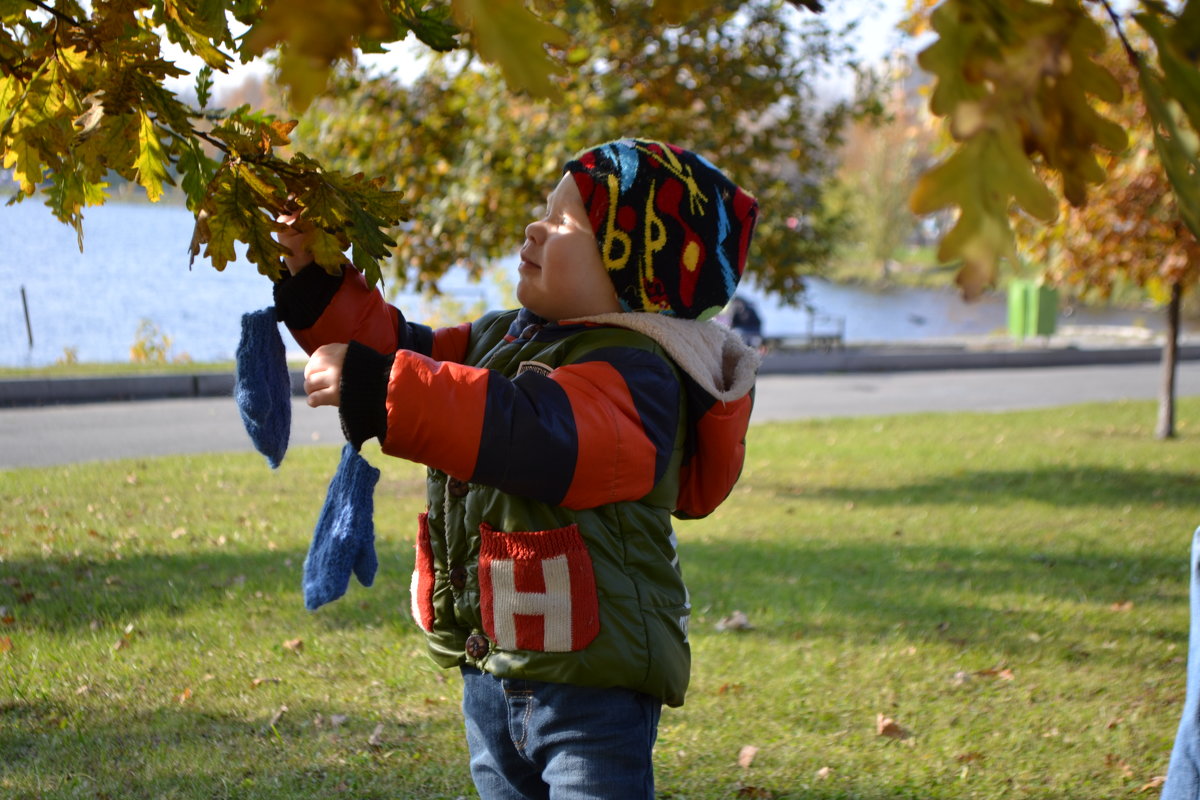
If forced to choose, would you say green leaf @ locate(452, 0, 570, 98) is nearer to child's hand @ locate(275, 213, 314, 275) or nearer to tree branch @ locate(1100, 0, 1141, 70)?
tree branch @ locate(1100, 0, 1141, 70)

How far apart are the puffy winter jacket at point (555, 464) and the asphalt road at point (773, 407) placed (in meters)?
6.55

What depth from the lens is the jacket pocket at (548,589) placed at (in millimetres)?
1951

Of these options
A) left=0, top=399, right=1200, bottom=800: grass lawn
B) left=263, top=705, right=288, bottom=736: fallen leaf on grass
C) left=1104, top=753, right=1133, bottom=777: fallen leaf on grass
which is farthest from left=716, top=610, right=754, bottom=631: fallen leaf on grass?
left=263, top=705, right=288, bottom=736: fallen leaf on grass

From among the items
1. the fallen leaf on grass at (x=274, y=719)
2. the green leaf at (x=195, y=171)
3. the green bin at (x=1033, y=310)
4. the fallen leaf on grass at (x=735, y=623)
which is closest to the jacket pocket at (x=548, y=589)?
the green leaf at (x=195, y=171)

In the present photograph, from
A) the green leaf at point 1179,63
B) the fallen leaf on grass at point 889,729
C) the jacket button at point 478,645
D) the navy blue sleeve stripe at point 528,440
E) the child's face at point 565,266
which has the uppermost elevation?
the green leaf at point 1179,63

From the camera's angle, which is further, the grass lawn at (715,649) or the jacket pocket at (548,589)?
the grass lawn at (715,649)

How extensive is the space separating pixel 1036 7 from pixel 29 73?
6.26ft

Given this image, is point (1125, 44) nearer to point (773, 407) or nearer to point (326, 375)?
point (326, 375)

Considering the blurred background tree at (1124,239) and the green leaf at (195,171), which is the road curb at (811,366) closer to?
the blurred background tree at (1124,239)

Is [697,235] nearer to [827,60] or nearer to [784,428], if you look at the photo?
[827,60]

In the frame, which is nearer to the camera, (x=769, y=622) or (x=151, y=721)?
(x=151, y=721)

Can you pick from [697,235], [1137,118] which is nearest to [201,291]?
[1137,118]

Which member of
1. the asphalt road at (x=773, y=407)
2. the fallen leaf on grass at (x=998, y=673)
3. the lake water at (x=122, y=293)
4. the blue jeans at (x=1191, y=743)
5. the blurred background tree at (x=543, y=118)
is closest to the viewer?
the blue jeans at (x=1191, y=743)

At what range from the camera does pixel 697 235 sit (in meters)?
2.09
